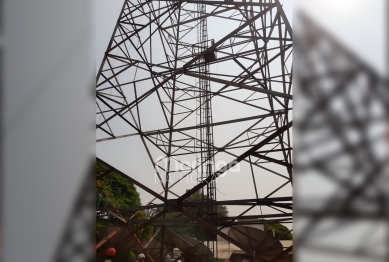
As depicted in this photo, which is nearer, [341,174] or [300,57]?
[341,174]

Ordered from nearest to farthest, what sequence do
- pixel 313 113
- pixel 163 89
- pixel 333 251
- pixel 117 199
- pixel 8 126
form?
pixel 333 251
pixel 8 126
pixel 313 113
pixel 163 89
pixel 117 199

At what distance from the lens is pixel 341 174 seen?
1.80 metres

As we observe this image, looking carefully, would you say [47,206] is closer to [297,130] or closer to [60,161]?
[60,161]

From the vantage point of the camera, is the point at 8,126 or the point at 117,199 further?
the point at 117,199

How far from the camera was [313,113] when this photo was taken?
1938mm

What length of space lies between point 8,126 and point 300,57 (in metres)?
1.92

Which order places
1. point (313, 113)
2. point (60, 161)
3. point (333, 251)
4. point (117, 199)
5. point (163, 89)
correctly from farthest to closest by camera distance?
point (117, 199) → point (163, 89) → point (60, 161) → point (313, 113) → point (333, 251)

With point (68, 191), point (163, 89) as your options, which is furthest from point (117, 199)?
point (68, 191)

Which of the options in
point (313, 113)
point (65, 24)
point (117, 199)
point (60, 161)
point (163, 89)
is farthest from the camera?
point (117, 199)

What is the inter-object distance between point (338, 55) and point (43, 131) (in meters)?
1.90

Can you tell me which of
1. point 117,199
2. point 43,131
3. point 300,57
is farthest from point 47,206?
point 117,199

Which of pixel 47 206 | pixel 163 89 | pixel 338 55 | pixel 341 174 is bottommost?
pixel 47 206

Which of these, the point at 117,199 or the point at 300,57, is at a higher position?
the point at 117,199

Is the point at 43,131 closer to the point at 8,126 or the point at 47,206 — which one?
the point at 8,126
